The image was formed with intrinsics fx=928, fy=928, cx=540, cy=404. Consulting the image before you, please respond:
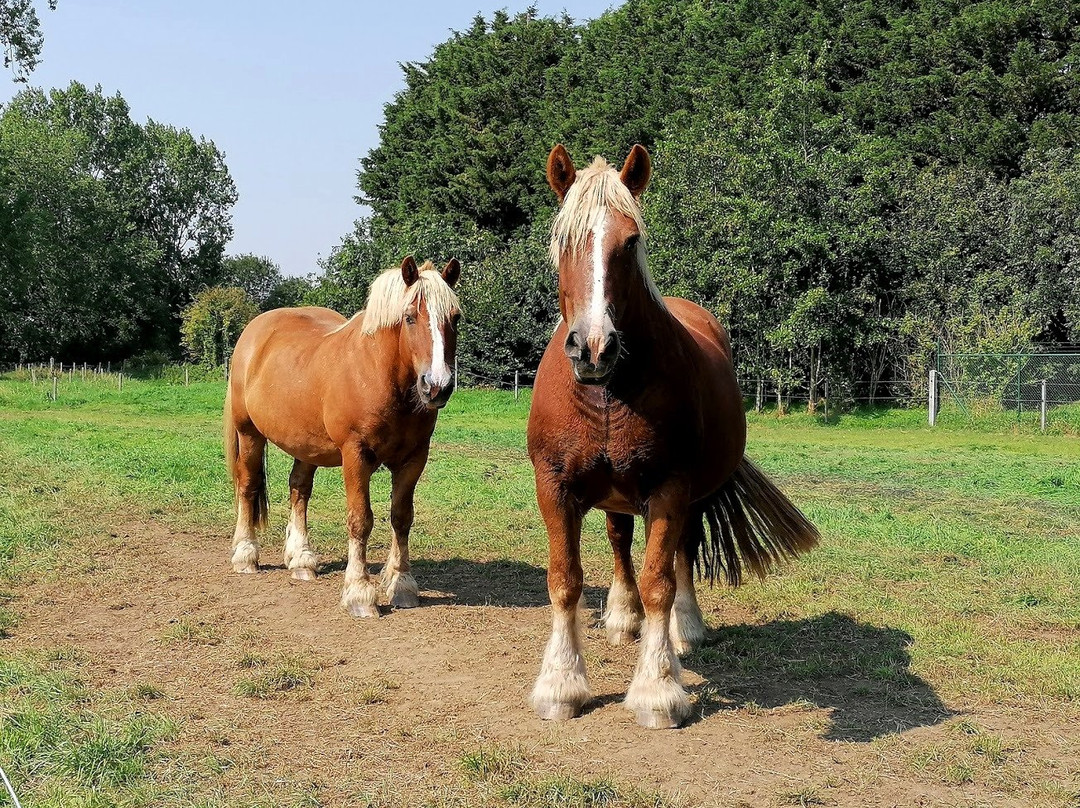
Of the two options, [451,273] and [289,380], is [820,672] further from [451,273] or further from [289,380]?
[289,380]

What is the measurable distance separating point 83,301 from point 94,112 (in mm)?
15784

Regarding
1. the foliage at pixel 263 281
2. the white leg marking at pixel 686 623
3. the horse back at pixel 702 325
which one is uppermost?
the foliage at pixel 263 281

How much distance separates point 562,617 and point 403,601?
2.51 meters

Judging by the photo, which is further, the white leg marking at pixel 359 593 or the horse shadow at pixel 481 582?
the horse shadow at pixel 481 582

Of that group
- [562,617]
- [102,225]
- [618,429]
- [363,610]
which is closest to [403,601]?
[363,610]

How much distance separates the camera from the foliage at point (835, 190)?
2691 cm

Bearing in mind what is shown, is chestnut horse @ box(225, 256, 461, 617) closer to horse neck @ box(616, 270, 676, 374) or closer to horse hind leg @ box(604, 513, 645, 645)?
horse hind leg @ box(604, 513, 645, 645)

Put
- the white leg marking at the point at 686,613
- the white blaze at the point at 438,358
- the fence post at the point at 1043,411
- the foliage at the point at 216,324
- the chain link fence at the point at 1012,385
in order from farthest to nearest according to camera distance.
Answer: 1. the foliage at the point at 216,324
2. the chain link fence at the point at 1012,385
3. the fence post at the point at 1043,411
4. the white blaze at the point at 438,358
5. the white leg marking at the point at 686,613

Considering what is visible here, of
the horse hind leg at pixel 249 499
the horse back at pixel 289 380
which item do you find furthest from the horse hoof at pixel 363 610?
the horse hind leg at pixel 249 499

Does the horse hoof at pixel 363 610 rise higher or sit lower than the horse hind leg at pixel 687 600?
lower

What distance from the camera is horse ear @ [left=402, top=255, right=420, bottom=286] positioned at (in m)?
6.45

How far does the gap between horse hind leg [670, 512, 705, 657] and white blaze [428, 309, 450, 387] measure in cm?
184

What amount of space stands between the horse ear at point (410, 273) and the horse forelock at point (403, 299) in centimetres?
3

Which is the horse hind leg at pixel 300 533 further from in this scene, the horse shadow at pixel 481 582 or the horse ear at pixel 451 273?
the horse ear at pixel 451 273
